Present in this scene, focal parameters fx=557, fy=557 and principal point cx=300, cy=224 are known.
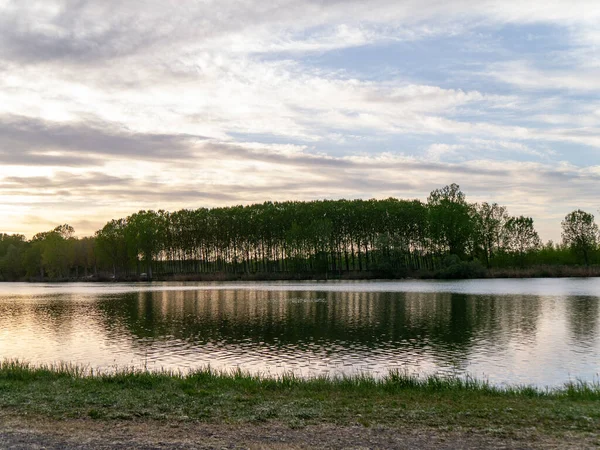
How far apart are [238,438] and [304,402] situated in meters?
3.31

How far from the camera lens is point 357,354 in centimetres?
2591

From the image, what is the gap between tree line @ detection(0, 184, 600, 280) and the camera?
397 feet

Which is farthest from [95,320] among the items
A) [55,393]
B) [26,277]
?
[26,277]

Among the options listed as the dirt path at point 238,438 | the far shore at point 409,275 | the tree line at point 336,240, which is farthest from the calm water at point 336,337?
the tree line at point 336,240

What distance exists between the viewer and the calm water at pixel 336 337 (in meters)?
23.4

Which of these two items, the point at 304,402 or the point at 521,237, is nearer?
the point at 304,402

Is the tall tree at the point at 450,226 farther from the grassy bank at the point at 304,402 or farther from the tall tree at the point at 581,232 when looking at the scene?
the grassy bank at the point at 304,402

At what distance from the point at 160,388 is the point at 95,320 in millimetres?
29887

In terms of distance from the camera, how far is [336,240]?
132m

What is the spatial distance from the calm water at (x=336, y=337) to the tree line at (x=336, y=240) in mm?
63492

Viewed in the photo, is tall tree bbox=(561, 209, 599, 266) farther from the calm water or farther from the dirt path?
the dirt path

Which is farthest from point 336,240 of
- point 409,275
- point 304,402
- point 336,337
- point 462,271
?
point 304,402

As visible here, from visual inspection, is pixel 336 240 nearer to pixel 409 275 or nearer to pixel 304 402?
pixel 409 275

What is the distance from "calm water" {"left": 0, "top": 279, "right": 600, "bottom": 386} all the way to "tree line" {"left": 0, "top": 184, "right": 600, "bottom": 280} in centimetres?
6349
